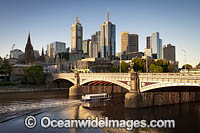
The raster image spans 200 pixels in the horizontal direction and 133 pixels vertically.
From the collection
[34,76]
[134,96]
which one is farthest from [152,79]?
[34,76]

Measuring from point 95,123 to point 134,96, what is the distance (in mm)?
13516

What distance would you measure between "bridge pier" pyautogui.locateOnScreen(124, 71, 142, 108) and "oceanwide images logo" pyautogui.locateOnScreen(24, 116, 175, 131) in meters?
8.02

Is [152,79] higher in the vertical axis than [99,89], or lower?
higher

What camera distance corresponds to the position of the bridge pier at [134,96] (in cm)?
4333

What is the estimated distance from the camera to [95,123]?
34125 millimetres

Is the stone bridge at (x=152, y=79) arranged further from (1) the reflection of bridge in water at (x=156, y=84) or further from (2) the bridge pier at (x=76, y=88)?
(2) the bridge pier at (x=76, y=88)

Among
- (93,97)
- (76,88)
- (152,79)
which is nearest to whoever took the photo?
(152,79)

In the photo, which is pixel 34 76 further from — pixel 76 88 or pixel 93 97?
pixel 93 97

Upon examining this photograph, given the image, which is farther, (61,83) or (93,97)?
(61,83)

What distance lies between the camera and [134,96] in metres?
43.3

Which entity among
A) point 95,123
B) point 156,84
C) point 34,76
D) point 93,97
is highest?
point 34,76

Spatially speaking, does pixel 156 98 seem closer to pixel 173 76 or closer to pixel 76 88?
pixel 173 76

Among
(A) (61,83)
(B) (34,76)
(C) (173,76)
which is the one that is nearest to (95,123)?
(C) (173,76)

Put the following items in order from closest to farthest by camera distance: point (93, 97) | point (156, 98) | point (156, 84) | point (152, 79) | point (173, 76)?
point (173, 76)
point (156, 84)
point (152, 79)
point (156, 98)
point (93, 97)
